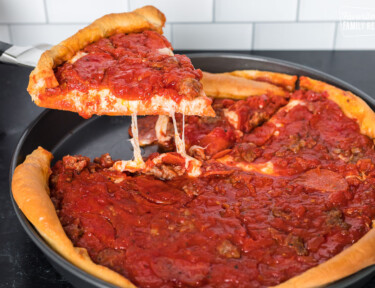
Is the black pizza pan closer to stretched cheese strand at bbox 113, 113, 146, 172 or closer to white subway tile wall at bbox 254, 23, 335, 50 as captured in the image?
stretched cheese strand at bbox 113, 113, 146, 172

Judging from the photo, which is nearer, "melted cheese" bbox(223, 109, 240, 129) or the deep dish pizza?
the deep dish pizza

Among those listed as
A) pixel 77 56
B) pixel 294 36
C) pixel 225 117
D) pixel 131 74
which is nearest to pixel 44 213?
pixel 131 74

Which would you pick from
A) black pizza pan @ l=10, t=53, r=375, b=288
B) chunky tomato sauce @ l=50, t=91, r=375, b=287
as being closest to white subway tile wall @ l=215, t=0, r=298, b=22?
black pizza pan @ l=10, t=53, r=375, b=288

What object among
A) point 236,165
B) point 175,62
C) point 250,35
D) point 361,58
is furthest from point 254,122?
point 361,58

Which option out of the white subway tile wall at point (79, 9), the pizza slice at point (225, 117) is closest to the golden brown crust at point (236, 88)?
the pizza slice at point (225, 117)

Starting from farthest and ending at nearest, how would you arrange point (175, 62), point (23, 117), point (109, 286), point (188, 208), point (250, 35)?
point (250, 35), point (23, 117), point (175, 62), point (188, 208), point (109, 286)

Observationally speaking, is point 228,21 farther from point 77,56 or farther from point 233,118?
point 77,56

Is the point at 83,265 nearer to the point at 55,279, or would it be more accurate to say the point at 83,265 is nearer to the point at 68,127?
the point at 55,279
